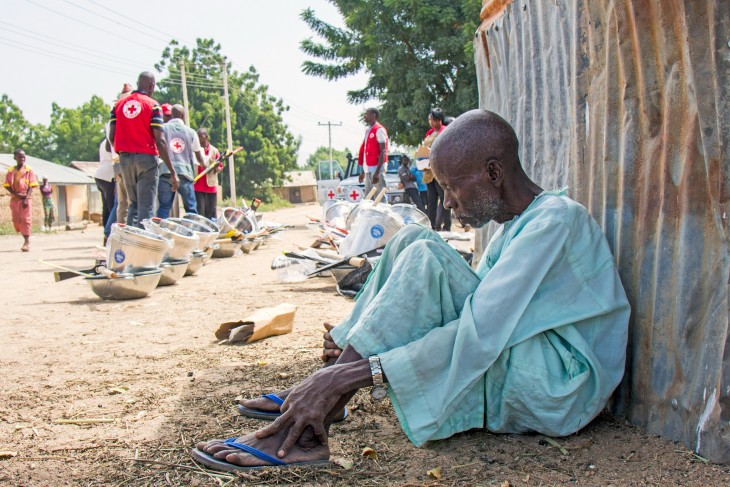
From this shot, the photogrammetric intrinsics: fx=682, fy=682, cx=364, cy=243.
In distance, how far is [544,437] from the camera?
227cm

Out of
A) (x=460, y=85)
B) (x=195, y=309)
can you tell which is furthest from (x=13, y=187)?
(x=460, y=85)

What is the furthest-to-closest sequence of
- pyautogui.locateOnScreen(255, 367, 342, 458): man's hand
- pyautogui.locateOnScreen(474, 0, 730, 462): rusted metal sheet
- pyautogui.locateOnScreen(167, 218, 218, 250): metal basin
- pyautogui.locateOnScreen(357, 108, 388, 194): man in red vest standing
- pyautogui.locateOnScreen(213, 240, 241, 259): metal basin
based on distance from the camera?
pyautogui.locateOnScreen(357, 108, 388, 194): man in red vest standing, pyautogui.locateOnScreen(213, 240, 241, 259): metal basin, pyautogui.locateOnScreen(167, 218, 218, 250): metal basin, pyautogui.locateOnScreen(255, 367, 342, 458): man's hand, pyautogui.locateOnScreen(474, 0, 730, 462): rusted metal sheet

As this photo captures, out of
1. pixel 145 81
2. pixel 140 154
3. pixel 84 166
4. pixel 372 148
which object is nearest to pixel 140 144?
pixel 140 154

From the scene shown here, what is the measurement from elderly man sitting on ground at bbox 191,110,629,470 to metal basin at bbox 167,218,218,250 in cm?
516

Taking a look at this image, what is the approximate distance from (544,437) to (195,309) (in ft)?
11.5

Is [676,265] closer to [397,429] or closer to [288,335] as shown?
[397,429]

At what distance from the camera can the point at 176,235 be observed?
6.07 metres

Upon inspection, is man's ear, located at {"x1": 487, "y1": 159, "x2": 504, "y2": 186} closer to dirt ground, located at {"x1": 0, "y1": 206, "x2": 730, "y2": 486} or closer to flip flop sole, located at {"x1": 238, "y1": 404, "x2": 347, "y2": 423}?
dirt ground, located at {"x1": 0, "y1": 206, "x2": 730, "y2": 486}

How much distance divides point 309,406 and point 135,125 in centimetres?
542

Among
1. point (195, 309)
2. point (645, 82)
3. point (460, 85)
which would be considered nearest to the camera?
point (645, 82)

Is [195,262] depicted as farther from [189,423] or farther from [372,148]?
[189,423]

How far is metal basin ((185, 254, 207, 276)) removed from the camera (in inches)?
275

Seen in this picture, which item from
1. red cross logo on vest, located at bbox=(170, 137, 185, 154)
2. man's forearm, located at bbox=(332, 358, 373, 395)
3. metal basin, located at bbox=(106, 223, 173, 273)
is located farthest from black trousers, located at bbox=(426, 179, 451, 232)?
man's forearm, located at bbox=(332, 358, 373, 395)

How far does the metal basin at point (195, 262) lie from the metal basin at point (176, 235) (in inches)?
12.7
